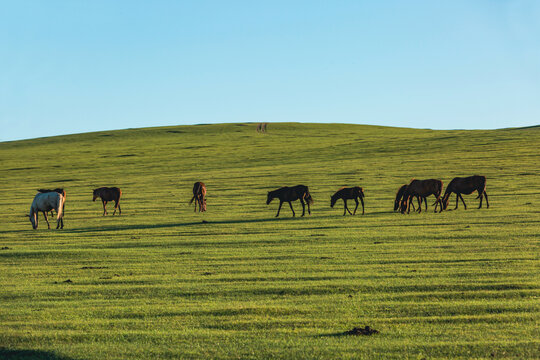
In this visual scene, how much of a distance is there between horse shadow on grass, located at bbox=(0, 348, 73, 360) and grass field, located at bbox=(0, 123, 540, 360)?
3 cm

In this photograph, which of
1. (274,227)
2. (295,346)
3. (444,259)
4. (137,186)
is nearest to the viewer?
(295,346)

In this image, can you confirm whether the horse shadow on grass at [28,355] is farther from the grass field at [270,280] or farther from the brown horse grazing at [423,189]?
the brown horse grazing at [423,189]

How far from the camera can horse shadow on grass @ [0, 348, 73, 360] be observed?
316 inches

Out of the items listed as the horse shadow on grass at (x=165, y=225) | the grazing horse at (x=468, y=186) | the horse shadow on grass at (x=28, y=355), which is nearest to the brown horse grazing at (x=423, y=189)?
the grazing horse at (x=468, y=186)

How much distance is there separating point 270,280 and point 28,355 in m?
5.60

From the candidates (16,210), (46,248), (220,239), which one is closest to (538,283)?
(220,239)

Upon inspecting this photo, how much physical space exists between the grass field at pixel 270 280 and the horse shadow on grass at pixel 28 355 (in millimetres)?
26

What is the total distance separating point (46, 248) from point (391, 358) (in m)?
14.0

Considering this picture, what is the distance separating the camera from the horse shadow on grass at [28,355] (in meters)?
8.02

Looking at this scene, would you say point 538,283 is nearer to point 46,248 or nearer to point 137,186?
point 46,248

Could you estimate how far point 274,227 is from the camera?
22094 millimetres

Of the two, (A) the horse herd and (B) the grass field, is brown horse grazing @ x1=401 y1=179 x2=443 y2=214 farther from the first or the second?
(B) the grass field

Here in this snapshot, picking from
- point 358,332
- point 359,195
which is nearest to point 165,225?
point 359,195

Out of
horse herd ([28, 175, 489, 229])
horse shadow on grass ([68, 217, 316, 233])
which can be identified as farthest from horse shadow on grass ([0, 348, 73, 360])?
horse herd ([28, 175, 489, 229])
